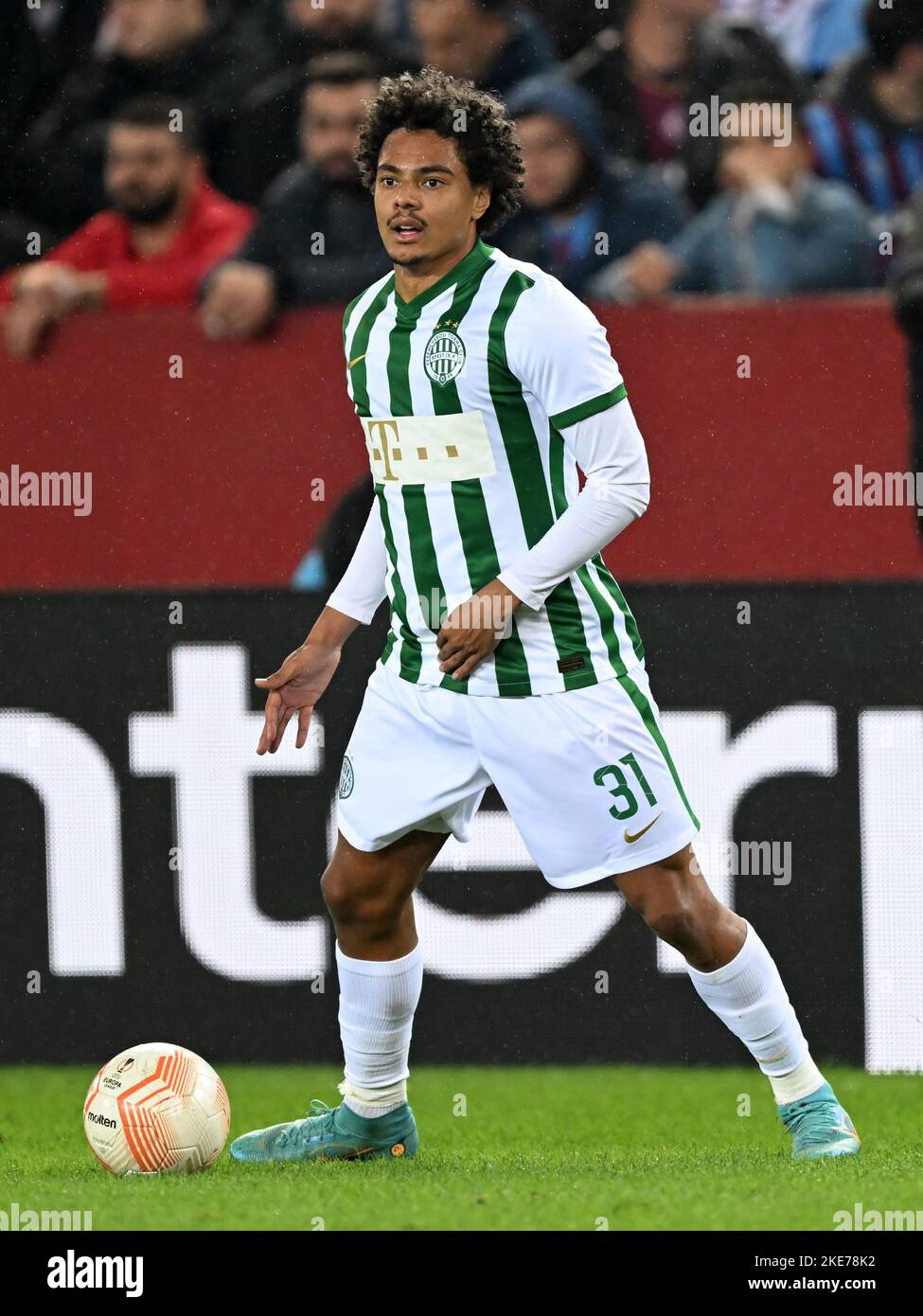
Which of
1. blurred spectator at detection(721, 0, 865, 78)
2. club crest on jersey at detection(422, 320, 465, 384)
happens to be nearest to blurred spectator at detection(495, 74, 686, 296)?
blurred spectator at detection(721, 0, 865, 78)

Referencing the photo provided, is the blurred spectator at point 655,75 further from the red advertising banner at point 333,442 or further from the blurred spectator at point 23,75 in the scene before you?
the blurred spectator at point 23,75

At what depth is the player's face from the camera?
3424mm

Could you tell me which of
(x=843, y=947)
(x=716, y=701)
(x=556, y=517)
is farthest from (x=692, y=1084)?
(x=556, y=517)

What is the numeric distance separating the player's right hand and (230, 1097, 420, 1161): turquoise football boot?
2.46 feet

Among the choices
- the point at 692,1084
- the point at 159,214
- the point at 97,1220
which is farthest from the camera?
the point at 159,214

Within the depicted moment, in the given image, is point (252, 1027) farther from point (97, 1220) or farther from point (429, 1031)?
point (97, 1220)

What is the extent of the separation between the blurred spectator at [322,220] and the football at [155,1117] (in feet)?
9.72

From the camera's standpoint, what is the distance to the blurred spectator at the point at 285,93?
6285 millimetres

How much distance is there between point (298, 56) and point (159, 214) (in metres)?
0.73

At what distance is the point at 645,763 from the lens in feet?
11.3

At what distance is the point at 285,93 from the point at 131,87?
55cm

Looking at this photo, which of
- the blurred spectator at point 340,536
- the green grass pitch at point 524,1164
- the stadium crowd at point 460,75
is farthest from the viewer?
the stadium crowd at point 460,75

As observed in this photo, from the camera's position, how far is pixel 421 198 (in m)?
3.43

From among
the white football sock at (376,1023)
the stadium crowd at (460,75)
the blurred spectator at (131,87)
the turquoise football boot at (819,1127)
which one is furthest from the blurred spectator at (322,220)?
the turquoise football boot at (819,1127)
